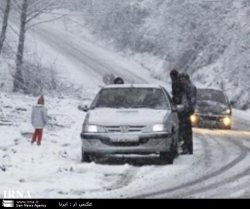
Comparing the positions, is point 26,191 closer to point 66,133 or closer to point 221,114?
point 66,133

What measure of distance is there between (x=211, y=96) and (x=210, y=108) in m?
1.48

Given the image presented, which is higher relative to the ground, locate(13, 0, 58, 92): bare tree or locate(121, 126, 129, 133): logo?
locate(13, 0, 58, 92): bare tree

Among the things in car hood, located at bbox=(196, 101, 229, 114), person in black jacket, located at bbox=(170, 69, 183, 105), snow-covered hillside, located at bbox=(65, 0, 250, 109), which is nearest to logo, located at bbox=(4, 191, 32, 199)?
person in black jacket, located at bbox=(170, 69, 183, 105)

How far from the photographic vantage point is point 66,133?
69.5 feet

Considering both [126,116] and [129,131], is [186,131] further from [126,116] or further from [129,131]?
[129,131]

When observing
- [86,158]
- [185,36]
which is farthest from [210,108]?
[185,36]

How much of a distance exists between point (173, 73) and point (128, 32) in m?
42.0

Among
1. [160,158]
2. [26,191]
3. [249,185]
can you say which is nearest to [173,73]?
[160,158]

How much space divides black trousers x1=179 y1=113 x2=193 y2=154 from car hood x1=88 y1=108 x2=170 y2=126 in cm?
159

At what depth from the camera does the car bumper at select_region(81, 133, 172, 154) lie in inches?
577

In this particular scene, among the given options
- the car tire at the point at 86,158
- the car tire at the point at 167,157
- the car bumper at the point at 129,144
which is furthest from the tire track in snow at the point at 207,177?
the car tire at the point at 86,158

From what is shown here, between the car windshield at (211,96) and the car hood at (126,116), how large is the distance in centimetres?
1041

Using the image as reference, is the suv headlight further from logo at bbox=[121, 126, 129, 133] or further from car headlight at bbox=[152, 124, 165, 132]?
logo at bbox=[121, 126, 129, 133]

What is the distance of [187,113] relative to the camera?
17438mm
